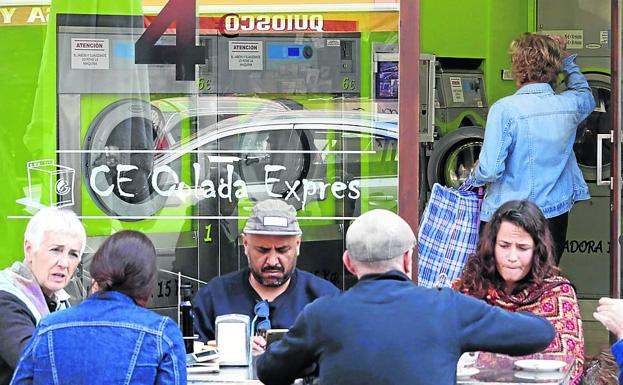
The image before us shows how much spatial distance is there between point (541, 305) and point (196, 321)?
54.4 inches

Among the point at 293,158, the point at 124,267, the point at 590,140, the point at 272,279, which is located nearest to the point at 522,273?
the point at 272,279

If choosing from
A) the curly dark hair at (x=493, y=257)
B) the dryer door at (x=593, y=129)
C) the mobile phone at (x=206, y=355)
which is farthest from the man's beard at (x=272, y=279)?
the dryer door at (x=593, y=129)

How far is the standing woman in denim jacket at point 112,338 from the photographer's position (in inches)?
137

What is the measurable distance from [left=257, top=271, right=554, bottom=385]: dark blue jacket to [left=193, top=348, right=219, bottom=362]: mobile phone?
0.75 m

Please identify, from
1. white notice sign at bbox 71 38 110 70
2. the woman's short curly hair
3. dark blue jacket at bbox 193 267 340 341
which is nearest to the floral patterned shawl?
dark blue jacket at bbox 193 267 340 341

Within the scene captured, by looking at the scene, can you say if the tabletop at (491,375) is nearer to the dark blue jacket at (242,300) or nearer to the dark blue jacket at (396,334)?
the dark blue jacket at (396,334)

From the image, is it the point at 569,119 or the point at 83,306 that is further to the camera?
the point at 569,119

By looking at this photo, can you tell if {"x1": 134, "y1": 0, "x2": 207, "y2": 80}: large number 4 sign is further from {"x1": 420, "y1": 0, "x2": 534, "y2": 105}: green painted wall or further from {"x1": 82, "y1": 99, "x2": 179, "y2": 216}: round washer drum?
{"x1": 420, "y1": 0, "x2": 534, "y2": 105}: green painted wall

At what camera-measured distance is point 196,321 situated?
506cm

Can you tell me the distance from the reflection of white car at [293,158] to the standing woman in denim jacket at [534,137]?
1.78 ft

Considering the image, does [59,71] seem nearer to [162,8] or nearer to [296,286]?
[162,8]

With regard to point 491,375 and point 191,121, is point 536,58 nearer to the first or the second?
point 191,121

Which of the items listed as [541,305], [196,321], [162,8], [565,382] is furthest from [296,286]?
[162,8]

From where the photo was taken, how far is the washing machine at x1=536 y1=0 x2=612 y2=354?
9195mm
